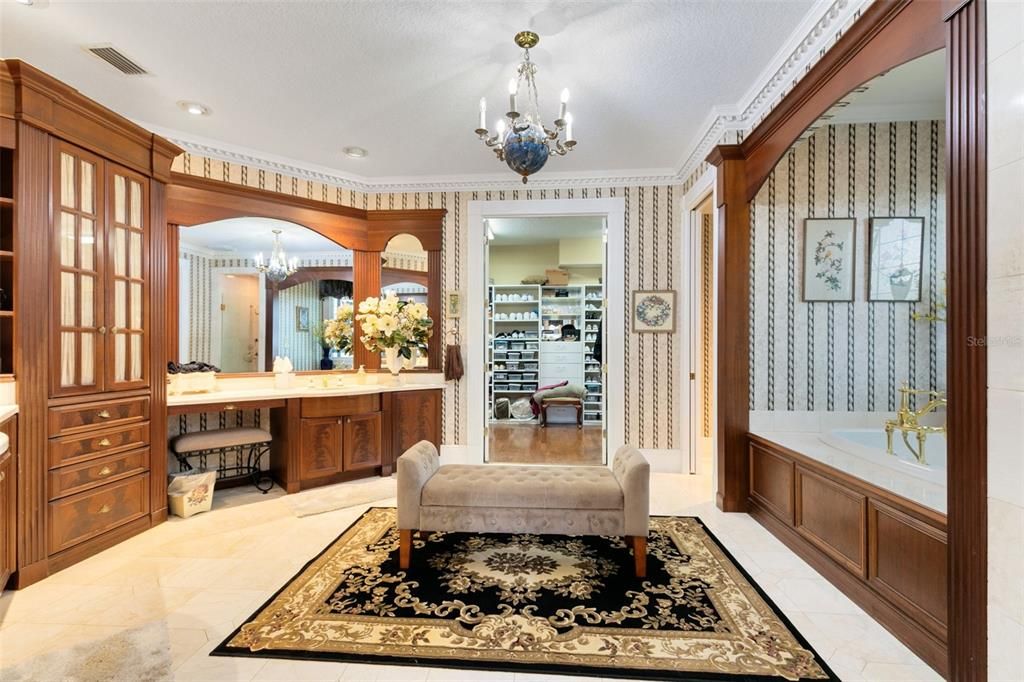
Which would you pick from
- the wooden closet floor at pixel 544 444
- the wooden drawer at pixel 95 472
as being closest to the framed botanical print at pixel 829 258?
the wooden closet floor at pixel 544 444

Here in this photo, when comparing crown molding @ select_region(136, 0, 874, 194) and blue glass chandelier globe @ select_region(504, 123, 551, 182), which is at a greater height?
crown molding @ select_region(136, 0, 874, 194)

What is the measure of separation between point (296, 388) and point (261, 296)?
0.91 m

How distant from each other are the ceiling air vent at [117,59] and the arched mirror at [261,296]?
1269mm

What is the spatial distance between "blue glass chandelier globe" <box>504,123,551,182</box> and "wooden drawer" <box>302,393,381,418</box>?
258 centimetres

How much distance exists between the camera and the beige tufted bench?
2420mm

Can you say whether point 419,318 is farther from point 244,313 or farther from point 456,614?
point 456,614

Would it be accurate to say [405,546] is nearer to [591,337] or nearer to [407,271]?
[407,271]

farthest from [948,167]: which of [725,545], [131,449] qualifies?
[131,449]

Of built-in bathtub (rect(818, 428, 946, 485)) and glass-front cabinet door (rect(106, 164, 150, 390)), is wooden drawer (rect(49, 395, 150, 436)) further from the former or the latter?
built-in bathtub (rect(818, 428, 946, 485))

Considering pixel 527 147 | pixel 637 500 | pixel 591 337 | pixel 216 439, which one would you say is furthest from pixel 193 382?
pixel 591 337

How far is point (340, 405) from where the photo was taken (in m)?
4.07

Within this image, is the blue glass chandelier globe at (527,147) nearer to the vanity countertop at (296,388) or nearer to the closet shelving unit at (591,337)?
the vanity countertop at (296,388)

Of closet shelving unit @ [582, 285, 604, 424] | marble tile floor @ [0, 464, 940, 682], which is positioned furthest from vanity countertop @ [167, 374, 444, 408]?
closet shelving unit @ [582, 285, 604, 424]

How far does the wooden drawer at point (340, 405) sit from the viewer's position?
390cm
